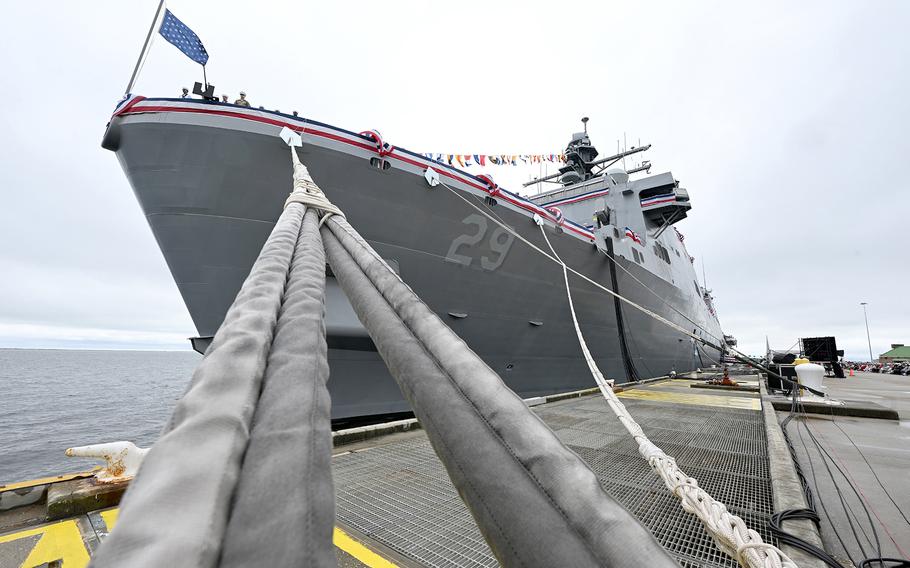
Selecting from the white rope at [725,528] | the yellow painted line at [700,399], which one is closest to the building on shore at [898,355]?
the yellow painted line at [700,399]

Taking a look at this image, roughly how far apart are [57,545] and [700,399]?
27.7 ft

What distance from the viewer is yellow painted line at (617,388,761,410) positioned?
22.0ft

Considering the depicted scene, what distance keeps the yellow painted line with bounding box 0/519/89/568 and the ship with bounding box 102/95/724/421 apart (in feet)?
12.2

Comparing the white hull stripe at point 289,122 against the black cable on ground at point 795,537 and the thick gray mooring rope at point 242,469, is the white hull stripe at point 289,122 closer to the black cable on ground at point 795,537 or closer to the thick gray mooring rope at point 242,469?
the thick gray mooring rope at point 242,469

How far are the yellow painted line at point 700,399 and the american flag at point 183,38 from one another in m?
8.72

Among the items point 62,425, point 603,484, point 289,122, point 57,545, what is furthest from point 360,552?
point 62,425

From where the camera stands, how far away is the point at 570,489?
0.66m

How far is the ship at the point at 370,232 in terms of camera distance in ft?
18.0

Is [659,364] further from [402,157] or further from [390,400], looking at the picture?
[402,157]

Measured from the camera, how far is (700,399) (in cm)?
730

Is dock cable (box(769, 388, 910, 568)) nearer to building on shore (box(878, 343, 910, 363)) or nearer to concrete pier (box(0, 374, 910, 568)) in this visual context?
concrete pier (box(0, 374, 910, 568))

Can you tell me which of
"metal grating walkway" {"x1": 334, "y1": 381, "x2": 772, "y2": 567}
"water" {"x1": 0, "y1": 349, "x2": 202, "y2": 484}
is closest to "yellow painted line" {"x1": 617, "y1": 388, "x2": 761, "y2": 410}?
"metal grating walkway" {"x1": 334, "y1": 381, "x2": 772, "y2": 567}

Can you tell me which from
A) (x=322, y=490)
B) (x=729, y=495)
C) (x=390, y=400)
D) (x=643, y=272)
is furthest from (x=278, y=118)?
(x=643, y=272)

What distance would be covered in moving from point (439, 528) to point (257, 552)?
2.25 metres
